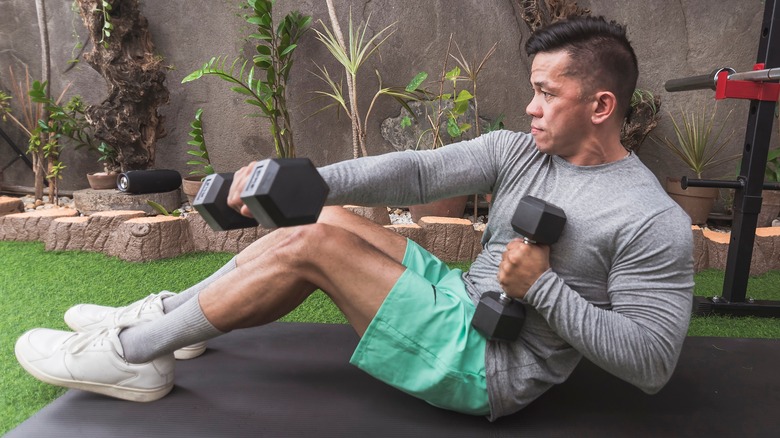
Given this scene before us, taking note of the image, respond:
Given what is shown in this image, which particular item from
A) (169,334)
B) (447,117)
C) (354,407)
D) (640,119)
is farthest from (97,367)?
(640,119)

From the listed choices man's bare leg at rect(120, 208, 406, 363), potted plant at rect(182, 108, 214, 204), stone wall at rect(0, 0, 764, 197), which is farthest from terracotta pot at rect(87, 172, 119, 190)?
man's bare leg at rect(120, 208, 406, 363)

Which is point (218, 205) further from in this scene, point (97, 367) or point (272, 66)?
point (272, 66)

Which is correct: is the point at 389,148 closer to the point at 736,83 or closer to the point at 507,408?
the point at 736,83

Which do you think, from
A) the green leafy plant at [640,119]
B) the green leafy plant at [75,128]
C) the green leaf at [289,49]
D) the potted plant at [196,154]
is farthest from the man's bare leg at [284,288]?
the green leafy plant at [75,128]

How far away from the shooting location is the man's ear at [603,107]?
1320mm

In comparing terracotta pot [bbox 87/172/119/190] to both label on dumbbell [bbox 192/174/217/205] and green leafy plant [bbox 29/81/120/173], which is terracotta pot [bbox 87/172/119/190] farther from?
label on dumbbell [bbox 192/174/217/205]

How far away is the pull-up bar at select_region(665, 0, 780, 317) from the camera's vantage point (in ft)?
7.00

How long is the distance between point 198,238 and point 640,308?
2542mm

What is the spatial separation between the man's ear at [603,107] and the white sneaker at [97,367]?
1.25 m

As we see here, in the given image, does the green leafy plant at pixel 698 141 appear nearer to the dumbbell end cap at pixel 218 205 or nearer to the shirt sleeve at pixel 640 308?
the shirt sleeve at pixel 640 308

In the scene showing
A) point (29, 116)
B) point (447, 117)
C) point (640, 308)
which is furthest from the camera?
point (29, 116)

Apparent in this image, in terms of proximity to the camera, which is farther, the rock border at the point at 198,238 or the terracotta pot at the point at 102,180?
the terracotta pot at the point at 102,180

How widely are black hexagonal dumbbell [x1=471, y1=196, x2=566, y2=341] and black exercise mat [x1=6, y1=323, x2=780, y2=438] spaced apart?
28cm

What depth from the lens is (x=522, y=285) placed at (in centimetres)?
123
